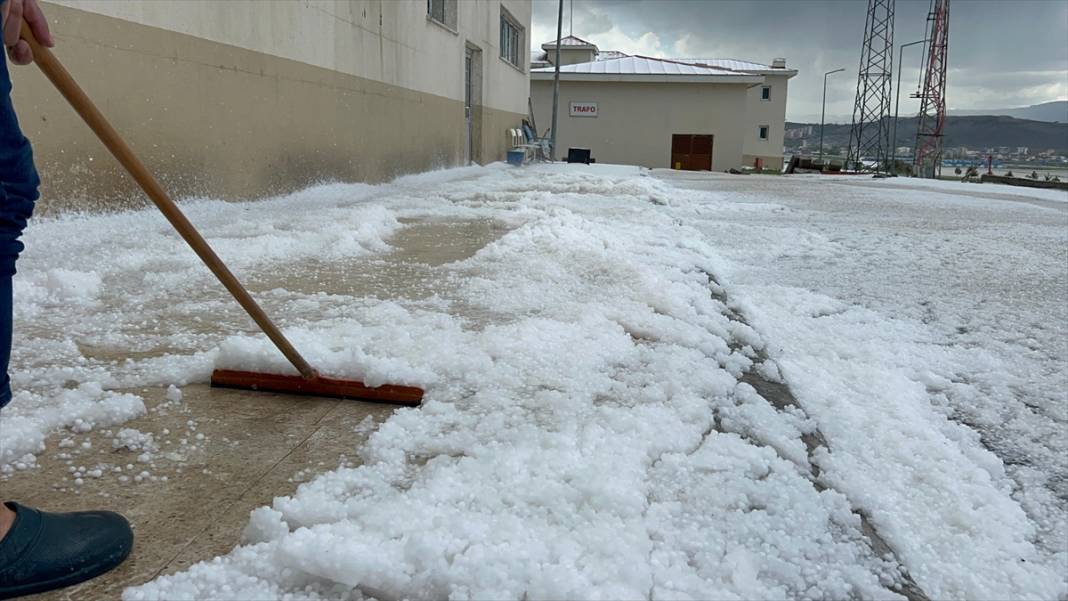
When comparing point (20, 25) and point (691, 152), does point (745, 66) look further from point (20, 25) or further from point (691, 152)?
point (20, 25)

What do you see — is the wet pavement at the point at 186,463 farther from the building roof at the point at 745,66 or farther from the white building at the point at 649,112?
the building roof at the point at 745,66

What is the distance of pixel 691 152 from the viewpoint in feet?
84.5

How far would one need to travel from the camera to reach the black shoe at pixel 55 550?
104 cm

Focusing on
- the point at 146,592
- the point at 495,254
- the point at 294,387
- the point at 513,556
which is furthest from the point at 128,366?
the point at 495,254

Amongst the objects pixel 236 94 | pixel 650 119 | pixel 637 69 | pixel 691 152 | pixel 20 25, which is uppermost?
pixel 637 69

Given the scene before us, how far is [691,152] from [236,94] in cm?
2248

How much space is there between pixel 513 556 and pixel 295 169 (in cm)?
544

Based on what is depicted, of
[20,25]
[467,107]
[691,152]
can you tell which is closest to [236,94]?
[20,25]

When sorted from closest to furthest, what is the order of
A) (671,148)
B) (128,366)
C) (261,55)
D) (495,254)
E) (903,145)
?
(128,366) → (495,254) → (261,55) → (671,148) → (903,145)

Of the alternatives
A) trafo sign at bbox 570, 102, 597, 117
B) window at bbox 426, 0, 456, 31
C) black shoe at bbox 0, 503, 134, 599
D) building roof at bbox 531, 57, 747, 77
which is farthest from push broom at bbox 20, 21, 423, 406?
trafo sign at bbox 570, 102, 597, 117

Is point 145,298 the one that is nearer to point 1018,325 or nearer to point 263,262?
point 263,262

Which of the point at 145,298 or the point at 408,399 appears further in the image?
the point at 145,298

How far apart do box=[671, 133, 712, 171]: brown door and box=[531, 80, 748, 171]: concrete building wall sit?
7.0 inches

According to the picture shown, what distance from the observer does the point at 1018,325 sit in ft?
10.3
